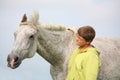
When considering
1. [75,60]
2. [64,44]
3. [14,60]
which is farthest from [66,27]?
[75,60]

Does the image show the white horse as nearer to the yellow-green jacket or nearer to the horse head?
the horse head

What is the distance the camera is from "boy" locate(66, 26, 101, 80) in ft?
17.5

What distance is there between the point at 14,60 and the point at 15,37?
1.81 feet

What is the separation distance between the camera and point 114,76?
8.85 meters

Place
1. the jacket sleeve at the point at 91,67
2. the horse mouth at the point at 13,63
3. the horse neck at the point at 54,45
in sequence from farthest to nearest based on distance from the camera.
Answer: the horse neck at the point at 54,45, the horse mouth at the point at 13,63, the jacket sleeve at the point at 91,67


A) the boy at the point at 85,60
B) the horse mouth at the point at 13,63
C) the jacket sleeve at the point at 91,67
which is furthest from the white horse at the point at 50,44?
the jacket sleeve at the point at 91,67

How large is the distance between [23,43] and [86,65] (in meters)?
2.73

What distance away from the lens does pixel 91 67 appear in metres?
5.32

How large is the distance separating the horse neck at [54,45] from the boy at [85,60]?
266 centimetres

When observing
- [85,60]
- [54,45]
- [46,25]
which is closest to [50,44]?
[54,45]

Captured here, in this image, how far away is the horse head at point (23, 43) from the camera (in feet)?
24.9

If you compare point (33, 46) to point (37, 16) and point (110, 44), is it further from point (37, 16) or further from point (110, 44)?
point (110, 44)

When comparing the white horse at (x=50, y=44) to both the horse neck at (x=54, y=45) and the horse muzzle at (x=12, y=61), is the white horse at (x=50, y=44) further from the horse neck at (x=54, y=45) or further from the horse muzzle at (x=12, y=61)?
the horse muzzle at (x=12, y=61)

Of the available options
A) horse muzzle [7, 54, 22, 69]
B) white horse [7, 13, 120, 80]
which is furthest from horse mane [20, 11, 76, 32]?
horse muzzle [7, 54, 22, 69]
